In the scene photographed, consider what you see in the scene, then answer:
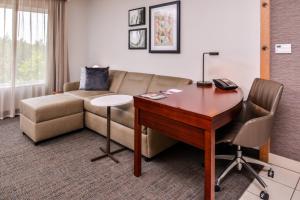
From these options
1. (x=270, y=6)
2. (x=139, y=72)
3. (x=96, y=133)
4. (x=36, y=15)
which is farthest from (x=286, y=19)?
(x=36, y=15)

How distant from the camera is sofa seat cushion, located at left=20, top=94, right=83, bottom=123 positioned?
281 centimetres

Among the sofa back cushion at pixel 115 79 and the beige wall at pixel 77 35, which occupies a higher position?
the beige wall at pixel 77 35

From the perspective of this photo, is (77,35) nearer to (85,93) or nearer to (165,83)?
(85,93)

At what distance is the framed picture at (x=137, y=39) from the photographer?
3627 mm

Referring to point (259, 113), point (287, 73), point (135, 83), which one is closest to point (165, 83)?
point (135, 83)

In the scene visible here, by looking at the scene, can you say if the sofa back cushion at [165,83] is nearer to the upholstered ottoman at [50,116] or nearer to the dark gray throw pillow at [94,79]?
the dark gray throw pillow at [94,79]

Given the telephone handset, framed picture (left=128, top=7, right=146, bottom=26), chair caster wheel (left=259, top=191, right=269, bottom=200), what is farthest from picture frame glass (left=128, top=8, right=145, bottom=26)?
chair caster wheel (left=259, top=191, right=269, bottom=200)

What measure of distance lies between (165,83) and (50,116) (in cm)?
163

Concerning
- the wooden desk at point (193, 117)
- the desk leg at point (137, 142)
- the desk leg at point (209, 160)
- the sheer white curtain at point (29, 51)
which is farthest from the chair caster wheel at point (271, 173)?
the sheer white curtain at point (29, 51)

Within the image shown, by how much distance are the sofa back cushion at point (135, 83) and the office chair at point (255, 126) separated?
154 cm

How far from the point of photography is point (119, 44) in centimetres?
418

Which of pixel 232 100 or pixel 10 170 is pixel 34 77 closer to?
pixel 10 170

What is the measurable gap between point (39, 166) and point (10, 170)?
0.27 meters

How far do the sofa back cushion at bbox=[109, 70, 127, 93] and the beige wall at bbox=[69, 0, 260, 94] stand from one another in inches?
8.8
